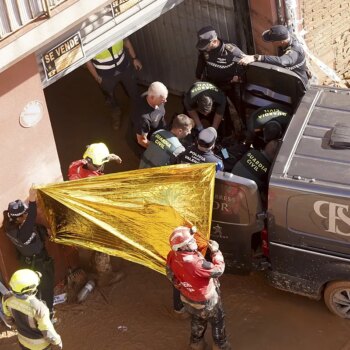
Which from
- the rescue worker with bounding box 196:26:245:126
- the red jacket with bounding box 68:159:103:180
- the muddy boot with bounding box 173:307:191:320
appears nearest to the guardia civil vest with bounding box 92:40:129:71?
the rescue worker with bounding box 196:26:245:126

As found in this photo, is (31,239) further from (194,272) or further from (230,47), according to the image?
(230,47)

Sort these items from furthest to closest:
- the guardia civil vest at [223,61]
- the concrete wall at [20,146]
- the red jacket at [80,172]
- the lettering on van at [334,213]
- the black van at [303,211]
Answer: the guardia civil vest at [223,61] → the red jacket at [80,172] → the concrete wall at [20,146] → the black van at [303,211] → the lettering on van at [334,213]

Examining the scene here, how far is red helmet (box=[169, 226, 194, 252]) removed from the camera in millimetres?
6730

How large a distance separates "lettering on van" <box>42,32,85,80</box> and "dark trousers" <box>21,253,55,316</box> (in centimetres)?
190

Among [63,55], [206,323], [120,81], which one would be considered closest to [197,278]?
[206,323]

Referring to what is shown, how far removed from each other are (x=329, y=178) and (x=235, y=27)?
147 inches

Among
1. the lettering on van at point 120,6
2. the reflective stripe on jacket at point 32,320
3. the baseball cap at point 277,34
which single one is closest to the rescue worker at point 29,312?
the reflective stripe on jacket at point 32,320

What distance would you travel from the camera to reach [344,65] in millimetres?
11016

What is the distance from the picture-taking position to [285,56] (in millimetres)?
8938

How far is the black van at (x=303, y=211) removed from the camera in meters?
7.07

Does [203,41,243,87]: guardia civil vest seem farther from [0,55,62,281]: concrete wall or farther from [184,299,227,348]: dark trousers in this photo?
[184,299,227,348]: dark trousers

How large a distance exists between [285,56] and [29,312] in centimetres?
431

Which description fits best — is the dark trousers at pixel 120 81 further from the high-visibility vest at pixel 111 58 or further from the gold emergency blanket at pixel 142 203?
the gold emergency blanket at pixel 142 203

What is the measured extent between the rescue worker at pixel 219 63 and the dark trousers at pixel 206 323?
308 cm
